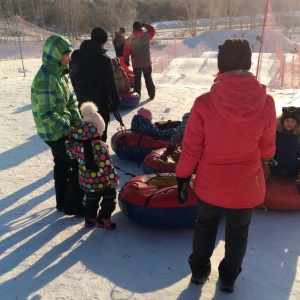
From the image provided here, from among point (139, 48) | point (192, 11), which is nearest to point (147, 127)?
point (139, 48)

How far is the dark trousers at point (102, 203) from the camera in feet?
11.1

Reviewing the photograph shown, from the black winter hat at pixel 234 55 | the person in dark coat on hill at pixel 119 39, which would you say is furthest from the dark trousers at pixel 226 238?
the person in dark coat on hill at pixel 119 39

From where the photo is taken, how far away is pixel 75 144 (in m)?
3.22

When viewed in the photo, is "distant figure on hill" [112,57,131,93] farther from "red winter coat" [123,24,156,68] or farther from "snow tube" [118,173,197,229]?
"snow tube" [118,173,197,229]

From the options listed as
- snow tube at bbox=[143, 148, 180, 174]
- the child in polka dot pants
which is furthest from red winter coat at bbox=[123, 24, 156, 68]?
the child in polka dot pants

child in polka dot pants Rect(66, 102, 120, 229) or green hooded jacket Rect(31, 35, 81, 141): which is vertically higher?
green hooded jacket Rect(31, 35, 81, 141)

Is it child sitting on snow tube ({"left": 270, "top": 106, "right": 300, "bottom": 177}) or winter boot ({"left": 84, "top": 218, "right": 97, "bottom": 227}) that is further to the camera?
child sitting on snow tube ({"left": 270, "top": 106, "right": 300, "bottom": 177})

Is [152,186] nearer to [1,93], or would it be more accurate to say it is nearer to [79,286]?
[79,286]

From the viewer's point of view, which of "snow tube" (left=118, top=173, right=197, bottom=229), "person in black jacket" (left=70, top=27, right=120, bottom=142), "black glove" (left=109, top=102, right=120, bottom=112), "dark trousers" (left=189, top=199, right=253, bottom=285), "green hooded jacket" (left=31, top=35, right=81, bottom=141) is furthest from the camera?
"black glove" (left=109, top=102, right=120, bottom=112)

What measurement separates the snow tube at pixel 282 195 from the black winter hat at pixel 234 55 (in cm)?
196

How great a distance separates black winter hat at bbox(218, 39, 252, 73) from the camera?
2.18m

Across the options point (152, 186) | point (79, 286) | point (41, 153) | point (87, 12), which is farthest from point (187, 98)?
point (87, 12)

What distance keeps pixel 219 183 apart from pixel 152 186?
1.38m

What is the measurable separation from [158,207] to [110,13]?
3039 centimetres
